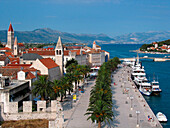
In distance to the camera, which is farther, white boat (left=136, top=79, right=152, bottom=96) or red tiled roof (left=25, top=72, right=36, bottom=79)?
white boat (left=136, top=79, right=152, bottom=96)

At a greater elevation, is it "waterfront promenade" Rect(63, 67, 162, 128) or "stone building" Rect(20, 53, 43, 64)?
"stone building" Rect(20, 53, 43, 64)

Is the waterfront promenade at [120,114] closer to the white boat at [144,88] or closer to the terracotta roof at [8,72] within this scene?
the white boat at [144,88]

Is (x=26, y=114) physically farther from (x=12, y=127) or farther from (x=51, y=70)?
(x=51, y=70)

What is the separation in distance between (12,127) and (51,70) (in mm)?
37387

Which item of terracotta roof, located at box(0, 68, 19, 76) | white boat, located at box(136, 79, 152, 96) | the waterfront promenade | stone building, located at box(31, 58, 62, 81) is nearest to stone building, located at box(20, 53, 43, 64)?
stone building, located at box(31, 58, 62, 81)

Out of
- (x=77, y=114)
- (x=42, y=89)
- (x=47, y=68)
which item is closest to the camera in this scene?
(x=77, y=114)

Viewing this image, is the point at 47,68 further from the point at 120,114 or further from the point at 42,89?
the point at 120,114

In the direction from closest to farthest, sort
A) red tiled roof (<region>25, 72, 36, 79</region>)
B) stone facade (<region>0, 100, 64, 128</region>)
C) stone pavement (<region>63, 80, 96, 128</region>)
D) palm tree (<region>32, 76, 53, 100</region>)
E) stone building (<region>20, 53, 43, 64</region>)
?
stone facade (<region>0, 100, 64, 128</region>)
stone pavement (<region>63, 80, 96, 128</region>)
palm tree (<region>32, 76, 53, 100</region>)
red tiled roof (<region>25, 72, 36, 79</region>)
stone building (<region>20, 53, 43, 64</region>)

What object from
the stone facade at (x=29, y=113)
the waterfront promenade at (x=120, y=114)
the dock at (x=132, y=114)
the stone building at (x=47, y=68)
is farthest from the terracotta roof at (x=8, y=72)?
the stone facade at (x=29, y=113)

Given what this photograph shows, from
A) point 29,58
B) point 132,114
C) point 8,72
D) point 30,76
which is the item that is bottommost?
point 132,114

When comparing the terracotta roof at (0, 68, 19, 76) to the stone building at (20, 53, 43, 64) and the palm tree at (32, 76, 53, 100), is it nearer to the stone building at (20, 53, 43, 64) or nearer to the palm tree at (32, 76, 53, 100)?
the palm tree at (32, 76, 53, 100)

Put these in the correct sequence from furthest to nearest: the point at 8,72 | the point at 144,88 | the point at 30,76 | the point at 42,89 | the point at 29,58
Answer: the point at 29,58, the point at 144,88, the point at 8,72, the point at 30,76, the point at 42,89

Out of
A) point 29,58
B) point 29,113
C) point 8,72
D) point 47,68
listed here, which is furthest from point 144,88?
point 29,113

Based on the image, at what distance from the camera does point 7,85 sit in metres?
36.9
